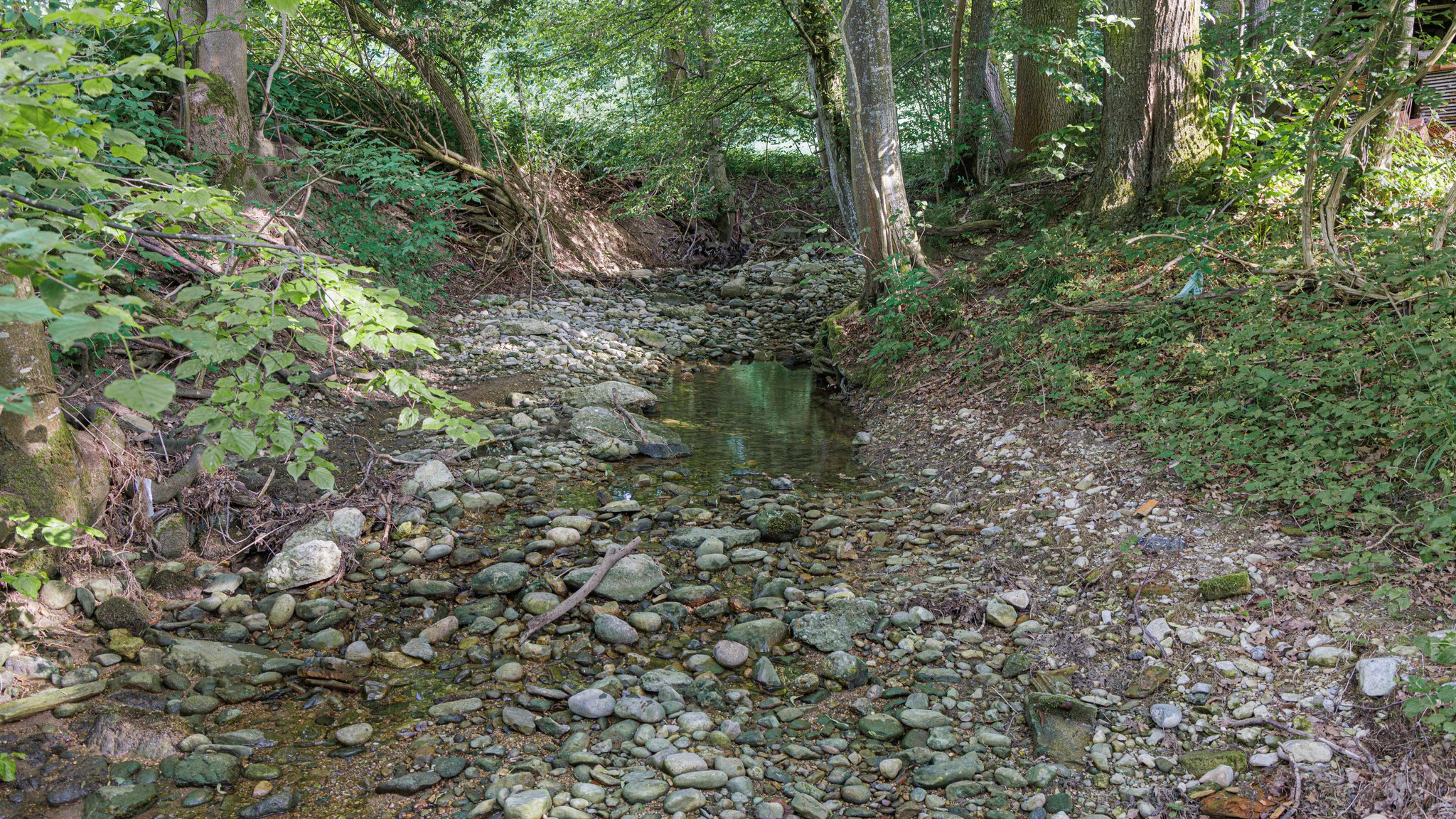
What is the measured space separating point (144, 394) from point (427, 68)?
984 centimetres

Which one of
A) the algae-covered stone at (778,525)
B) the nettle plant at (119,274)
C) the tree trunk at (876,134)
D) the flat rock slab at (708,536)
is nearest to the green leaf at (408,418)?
the nettle plant at (119,274)

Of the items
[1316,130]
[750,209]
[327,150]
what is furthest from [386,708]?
[750,209]

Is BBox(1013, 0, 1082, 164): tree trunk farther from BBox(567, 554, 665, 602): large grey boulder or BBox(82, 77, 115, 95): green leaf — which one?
BBox(82, 77, 115, 95): green leaf

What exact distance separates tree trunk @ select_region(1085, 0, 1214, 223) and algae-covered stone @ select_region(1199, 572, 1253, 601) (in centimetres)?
397

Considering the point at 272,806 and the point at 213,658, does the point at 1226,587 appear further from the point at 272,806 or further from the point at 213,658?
the point at 213,658

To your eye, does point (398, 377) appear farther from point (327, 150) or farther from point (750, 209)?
point (750, 209)

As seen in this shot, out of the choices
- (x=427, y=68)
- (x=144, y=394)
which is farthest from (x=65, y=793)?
(x=427, y=68)

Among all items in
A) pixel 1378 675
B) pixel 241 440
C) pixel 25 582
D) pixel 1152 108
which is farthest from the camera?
pixel 1152 108

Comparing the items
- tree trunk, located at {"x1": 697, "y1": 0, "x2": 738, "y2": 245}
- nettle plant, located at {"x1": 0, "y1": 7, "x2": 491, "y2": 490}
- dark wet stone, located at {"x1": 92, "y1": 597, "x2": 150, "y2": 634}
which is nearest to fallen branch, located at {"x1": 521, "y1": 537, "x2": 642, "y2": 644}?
nettle plant, located at {"x1": 0, "y1": 7, "x2": 491, "y2": 490}

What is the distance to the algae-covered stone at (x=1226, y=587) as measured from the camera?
10.9 ft

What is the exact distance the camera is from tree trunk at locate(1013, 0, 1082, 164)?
8562 mm

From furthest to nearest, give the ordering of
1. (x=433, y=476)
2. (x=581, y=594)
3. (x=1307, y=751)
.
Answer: (x=433, y=476) → (x=581, y=594) → (x=1307, y=751)

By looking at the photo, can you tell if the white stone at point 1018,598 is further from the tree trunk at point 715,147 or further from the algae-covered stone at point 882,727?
the tree trunk at point 715,147

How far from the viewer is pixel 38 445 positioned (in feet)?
11.7
